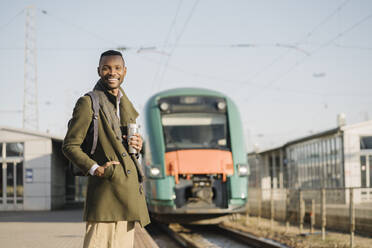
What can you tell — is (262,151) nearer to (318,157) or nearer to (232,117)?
(318,157)

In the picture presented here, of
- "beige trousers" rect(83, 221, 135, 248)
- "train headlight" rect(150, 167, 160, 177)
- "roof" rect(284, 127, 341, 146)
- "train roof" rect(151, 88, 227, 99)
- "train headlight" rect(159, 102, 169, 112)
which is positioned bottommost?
"beige trousers" rect(83, 221, 135, 248)

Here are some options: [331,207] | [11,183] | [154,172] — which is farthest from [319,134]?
[11,183]

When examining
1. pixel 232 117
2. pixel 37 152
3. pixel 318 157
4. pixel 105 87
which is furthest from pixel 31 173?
pixel 105 87

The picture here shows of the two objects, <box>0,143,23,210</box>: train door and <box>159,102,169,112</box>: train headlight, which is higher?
<box>159,102,169,112</box>: train headlight

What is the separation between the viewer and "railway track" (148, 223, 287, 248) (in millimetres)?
A: 11344

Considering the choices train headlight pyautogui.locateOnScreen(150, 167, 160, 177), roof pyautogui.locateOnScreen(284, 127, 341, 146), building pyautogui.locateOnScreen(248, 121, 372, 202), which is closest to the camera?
train headlight pyautogui.locateOnScreen(150, 167, 160, 177)

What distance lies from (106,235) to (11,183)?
2311 cm

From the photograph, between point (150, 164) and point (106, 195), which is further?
point (150, 164)

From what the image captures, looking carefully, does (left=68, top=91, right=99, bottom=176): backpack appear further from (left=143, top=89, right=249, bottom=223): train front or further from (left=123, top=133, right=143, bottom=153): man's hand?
(left=143, top=89, right=249, bottom=223): train front

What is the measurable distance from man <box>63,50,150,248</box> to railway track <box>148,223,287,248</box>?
7428 mm

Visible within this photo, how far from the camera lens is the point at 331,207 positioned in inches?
576

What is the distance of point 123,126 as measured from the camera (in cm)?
305

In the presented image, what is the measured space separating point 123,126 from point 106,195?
0.41 metres

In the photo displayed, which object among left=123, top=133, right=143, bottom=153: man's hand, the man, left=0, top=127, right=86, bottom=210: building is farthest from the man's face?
left=0, top=127, right=86, bottom=210: building
